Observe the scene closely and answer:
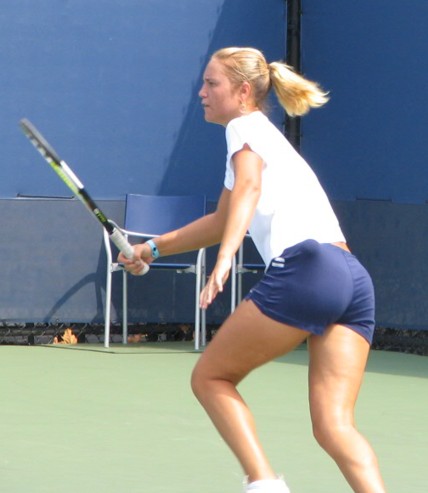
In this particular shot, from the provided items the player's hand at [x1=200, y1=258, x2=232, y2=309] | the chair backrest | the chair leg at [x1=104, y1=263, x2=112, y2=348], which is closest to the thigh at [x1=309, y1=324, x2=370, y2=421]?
the player's hand at [x1=200, y1=258, x2=232, y2=309]

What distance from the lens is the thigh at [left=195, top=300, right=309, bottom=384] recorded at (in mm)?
3320

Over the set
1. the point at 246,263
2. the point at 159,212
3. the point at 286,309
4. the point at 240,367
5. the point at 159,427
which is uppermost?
the point at 286,309

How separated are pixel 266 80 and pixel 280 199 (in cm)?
39

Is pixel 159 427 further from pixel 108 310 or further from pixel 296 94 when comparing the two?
pixel 108 310

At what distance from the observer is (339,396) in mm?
3342

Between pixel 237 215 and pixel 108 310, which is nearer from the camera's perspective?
pixel 237 215

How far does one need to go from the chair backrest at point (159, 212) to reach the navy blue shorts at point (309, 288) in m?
6.08

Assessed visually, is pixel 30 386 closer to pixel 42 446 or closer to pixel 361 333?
pixel 42 446

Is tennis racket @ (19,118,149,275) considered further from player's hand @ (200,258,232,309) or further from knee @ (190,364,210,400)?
player's hand @ (200,258,232,309)

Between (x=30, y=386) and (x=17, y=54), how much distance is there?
3255 millimetres

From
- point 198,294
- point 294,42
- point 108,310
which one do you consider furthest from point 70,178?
point 294,42

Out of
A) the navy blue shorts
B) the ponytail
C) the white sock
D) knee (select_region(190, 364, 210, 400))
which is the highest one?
the ponytail

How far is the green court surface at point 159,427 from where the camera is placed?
14.6 feet

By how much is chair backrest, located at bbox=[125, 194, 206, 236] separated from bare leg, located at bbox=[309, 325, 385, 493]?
19.9 feet
